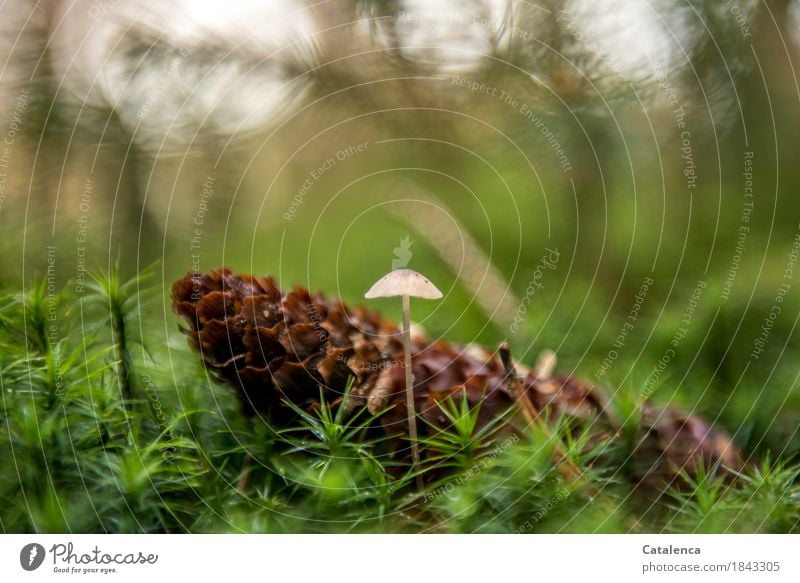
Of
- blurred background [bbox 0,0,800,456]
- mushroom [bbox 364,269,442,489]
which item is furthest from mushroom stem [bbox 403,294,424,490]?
blurred background [bbox 0,0,800,456]

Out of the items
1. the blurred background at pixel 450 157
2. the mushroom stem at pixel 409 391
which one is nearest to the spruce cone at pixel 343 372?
the mushroom stem at pixel 409 391

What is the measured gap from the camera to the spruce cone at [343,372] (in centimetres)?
44

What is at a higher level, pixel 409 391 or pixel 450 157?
pixel 450 157

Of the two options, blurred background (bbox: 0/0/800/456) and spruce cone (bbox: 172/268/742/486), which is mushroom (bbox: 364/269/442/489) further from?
blurred background (bbox: 0/0/800/456)

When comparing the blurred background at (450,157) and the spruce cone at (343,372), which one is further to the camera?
the blurred background at (450,157)

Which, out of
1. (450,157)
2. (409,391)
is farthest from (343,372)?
(450,157)

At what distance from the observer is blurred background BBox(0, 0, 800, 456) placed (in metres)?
0.63

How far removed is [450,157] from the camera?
2.35 feet

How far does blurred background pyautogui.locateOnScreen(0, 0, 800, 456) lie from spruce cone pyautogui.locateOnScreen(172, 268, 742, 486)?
12cm

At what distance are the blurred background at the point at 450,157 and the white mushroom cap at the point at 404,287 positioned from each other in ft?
0.59

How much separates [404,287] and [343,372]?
0.23 feet

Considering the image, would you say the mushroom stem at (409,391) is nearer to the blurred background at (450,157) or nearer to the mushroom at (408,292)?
the mushroom at (408,292)

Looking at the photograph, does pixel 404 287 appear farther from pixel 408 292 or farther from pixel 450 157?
pixel 450 157
